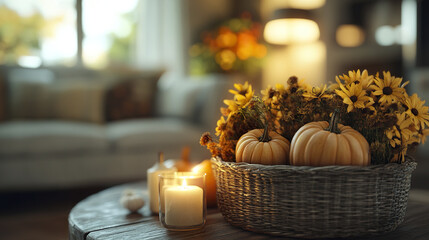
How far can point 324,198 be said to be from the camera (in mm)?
712

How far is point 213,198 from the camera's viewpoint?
42.2 inches

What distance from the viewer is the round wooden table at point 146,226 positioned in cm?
79

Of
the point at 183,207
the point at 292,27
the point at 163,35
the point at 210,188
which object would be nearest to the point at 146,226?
the point at 183,207

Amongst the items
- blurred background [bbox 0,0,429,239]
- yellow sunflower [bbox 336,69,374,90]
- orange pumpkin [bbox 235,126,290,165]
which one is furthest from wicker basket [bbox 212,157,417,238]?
blurred background [bbox 0,0,429,239]

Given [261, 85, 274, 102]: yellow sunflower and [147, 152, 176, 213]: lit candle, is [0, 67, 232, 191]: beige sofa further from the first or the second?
[261, 85, 274, 102]: yellow sunflower

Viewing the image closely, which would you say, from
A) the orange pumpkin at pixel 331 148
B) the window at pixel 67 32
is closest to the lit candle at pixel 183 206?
the orange pumpkin at pixel 331 148

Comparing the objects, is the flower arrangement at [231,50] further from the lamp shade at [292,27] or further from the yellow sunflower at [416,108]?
the yellow sunflower at [416,108]

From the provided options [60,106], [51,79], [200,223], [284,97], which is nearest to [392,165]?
[284,97]

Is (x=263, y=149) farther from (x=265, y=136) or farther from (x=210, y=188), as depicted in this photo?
(x=210, y=188)

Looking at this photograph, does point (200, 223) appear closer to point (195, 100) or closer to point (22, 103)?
point (195, 100)

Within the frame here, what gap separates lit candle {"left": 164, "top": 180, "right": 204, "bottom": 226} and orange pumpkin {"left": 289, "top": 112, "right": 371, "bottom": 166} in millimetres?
222

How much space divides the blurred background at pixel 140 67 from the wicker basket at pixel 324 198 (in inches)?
58.0

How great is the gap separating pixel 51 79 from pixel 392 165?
2683 millimetres

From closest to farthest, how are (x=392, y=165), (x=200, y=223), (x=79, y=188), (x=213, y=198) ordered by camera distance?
(x=392, y=165)
(x=200, y=223)
(x=213, y=198)
(x=79, y=188)
